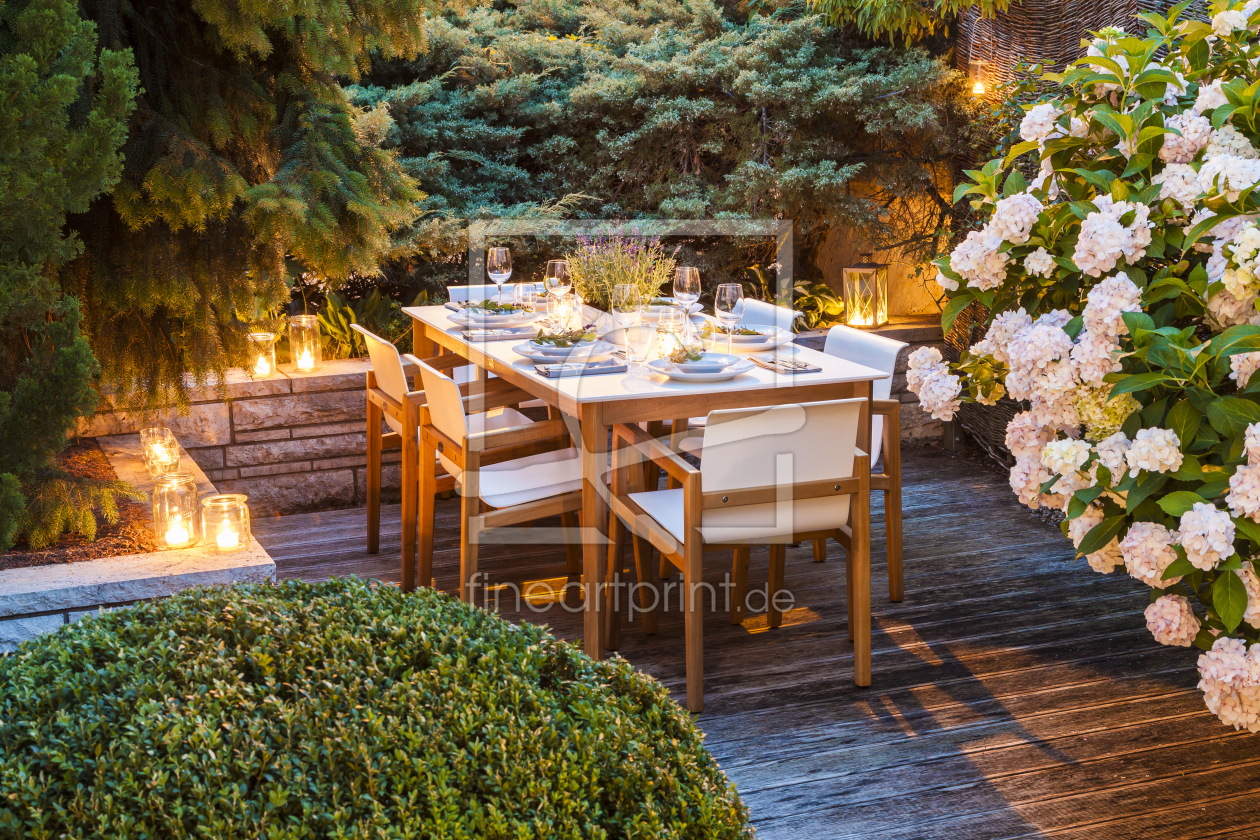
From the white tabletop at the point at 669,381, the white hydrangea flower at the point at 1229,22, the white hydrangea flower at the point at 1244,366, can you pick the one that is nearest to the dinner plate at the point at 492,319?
the white tabletop at the point at 669,381

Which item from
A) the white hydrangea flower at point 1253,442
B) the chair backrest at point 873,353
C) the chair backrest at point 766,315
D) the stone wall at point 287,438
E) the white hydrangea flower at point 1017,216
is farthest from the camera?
the stone wall at point 287,438

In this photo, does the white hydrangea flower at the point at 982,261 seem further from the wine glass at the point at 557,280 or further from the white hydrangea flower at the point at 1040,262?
the wine glass at the point at 557,280

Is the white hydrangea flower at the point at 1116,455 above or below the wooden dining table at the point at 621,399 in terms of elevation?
above

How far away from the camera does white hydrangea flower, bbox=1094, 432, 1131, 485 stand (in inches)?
63.9

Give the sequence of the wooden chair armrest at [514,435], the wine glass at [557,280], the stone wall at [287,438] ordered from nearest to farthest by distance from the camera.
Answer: the wooden chair armrest at [514,435]
the wine glass at [557,280]
the stone wall at [287,438]

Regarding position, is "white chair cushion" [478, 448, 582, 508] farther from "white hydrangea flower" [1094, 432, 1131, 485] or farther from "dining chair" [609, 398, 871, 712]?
"white hydrangea flower" [1094, 432, 1131, 485]

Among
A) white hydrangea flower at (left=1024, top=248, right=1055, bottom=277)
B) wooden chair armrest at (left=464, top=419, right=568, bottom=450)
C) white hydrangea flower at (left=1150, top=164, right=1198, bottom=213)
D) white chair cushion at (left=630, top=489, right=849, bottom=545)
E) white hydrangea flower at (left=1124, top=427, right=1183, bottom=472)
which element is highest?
white hydrangea flower at (left=1150, top=164, right=1198, bottom=213)

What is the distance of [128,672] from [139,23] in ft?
8.45

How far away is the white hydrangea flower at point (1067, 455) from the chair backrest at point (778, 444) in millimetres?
1171

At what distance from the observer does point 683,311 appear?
11.7 feet

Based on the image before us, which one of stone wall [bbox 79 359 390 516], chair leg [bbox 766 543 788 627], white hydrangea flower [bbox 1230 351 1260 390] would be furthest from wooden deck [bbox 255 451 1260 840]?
white hydrangea flower [bbox 1230 351 1260 390]

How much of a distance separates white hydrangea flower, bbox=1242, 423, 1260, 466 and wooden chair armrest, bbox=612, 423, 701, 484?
1594 mm

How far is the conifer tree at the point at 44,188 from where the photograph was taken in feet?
6.57

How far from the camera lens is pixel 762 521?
3.00 metres
